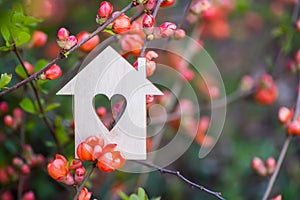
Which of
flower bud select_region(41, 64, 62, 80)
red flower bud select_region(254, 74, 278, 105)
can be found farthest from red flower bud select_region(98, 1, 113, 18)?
red flower bud select_region(254, 74, 278, 105)

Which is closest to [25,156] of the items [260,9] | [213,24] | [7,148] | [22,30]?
[7,148]

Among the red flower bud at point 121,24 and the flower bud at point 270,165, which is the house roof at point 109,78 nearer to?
the red flower bud at point 121,24

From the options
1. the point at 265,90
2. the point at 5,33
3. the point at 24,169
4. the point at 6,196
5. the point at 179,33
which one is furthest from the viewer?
the point at 265,90

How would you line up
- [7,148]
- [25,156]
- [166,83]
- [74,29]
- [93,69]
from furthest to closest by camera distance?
[74,29] → [166,83] → [7,148] → [25,156] → [93,69]

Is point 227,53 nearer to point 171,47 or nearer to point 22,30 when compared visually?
point 171,47

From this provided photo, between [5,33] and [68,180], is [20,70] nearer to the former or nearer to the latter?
[5,33]

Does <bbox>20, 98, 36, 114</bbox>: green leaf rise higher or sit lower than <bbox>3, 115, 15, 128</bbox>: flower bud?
higher

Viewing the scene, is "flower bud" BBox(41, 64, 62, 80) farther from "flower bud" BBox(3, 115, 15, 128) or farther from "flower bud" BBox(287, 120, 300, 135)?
"flower bud" BBox(287, 120, 300, 135)

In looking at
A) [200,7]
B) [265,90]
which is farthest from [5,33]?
[265,90]
